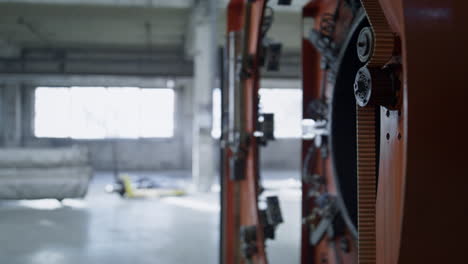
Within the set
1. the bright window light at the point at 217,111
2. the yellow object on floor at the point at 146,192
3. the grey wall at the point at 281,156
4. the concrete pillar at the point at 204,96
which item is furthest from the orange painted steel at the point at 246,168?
the grey wall at the point at 281,156

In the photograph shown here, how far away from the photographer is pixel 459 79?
2.45 ft

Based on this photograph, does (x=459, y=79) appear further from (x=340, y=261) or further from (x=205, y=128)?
(x=205, y=128)

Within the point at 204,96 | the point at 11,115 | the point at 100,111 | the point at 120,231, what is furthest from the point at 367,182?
the point at 11,115

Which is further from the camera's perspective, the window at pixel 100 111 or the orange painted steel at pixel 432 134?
the window at pixel 100 111

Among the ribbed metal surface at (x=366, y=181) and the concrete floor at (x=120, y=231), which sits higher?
the ribbed metal surface at (x=366, y=181)

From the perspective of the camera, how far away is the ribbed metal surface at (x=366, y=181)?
0.96 metres

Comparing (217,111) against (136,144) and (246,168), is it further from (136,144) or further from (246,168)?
(136,144)

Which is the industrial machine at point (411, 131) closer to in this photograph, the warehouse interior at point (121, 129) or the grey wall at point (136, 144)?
the warehouse interior at point (121, 129)

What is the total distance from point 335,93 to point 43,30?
33.7 ft

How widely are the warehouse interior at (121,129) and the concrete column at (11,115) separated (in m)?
0.03

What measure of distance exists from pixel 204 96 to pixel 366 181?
7.50 metres

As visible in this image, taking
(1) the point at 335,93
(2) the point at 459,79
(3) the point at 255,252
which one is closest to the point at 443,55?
(2) the point at 459,79

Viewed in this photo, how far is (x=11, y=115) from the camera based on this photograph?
13.4 metres

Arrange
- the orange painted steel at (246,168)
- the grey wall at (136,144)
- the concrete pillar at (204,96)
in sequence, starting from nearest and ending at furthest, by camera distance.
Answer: the orange painted steel at (246,168) < the concrete pillar at (204,96) < the grey wall at (136,144)
